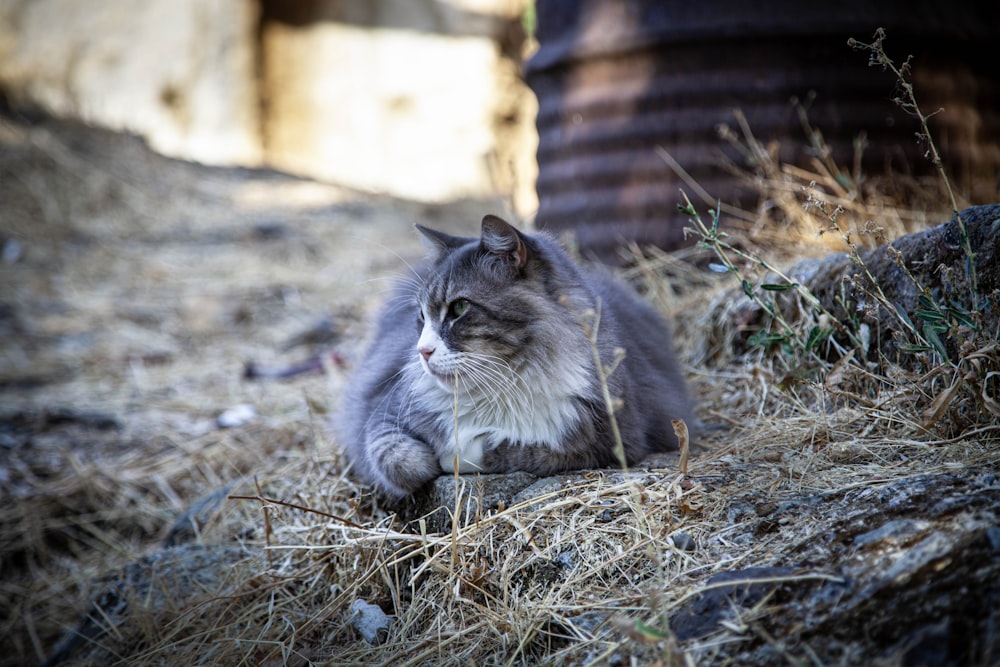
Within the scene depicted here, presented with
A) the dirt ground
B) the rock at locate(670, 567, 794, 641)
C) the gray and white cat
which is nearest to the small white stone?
the dirt ground

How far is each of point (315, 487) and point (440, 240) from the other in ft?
3.04

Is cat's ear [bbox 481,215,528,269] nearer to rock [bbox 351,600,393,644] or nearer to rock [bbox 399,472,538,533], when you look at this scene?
rock [bbox 399,472,538,533]

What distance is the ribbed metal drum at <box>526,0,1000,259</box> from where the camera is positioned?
363 cm

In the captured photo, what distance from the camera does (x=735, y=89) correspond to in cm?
376

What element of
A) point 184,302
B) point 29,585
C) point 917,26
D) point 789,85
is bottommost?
point 29,585

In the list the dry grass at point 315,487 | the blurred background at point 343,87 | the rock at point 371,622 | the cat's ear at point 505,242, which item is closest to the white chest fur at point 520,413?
the dry grass at point 315,487

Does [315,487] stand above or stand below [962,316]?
below

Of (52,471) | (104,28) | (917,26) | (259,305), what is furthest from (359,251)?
(104,28)

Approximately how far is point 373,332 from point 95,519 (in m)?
1.39

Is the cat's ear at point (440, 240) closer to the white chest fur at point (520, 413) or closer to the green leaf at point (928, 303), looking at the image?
the white chest fur at point (520, 413)

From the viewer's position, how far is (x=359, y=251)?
23.5ft

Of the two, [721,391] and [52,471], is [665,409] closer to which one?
[721,391]

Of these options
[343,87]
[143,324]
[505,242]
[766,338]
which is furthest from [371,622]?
[343,87]

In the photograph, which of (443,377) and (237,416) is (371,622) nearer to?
(443,377)
